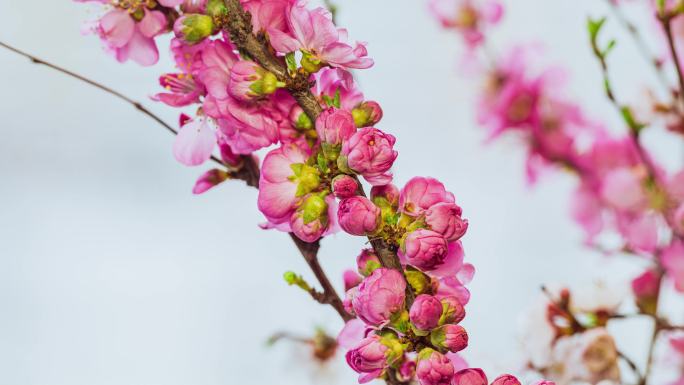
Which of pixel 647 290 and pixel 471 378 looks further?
pixel 647 290

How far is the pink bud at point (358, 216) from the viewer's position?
341 mm

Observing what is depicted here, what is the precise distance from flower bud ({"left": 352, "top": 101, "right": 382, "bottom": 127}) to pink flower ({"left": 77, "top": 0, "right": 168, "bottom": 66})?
5.9 inches

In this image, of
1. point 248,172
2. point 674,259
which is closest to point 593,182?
point 674,259

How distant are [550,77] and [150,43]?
92 cm

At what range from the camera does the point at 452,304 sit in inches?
14.5

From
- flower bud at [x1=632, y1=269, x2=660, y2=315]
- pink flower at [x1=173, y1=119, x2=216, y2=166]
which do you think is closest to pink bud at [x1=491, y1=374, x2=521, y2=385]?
pink flower at [x1=173, y1=119, x2=216, y2=166]

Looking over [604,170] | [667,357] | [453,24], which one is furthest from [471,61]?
[667,357]

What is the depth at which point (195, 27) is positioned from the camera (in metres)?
0.40

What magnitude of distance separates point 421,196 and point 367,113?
0.20ft

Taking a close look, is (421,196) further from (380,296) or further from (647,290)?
(647,290)

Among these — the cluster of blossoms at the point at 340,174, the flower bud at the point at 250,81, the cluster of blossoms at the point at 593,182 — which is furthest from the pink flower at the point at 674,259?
the flower bud at the point at 250,81

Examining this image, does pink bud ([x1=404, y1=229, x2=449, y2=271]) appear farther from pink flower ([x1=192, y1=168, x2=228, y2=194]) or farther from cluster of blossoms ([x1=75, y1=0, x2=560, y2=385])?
pink flower ([x1=192, y1=168, x2=228, y2=194])

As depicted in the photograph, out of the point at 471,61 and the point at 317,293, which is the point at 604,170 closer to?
the point at 471,61

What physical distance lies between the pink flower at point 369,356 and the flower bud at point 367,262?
4 cm
